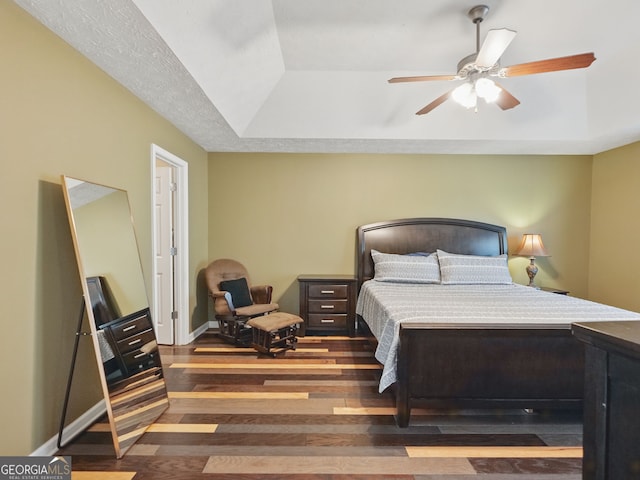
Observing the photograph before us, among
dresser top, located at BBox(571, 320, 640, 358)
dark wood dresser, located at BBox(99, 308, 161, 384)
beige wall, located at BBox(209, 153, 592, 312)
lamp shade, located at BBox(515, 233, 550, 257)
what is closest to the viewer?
dresser top, located at BBox(571, 320, 640, 358)

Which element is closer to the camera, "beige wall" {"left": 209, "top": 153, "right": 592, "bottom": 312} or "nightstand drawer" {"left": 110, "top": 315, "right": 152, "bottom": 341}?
"nightstand drawer" {"left": 110, "top": 315, "right": 152, "bottom": 341}

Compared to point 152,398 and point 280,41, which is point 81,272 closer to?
point 152,398

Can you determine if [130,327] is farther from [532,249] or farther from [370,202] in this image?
[532,249]

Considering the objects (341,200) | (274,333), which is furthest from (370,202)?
(274,333)

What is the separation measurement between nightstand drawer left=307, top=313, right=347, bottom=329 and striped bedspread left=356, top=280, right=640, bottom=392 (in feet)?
1.49

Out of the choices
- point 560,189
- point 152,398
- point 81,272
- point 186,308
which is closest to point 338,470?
point 152,398

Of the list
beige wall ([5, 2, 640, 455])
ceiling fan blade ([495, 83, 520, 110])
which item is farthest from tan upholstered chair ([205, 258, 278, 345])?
ceiling fan blade ([495, 83, 520, 110])

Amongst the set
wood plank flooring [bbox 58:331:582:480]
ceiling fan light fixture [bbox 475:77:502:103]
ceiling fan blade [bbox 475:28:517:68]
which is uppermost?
ceiling fan blade [bbox 475:28:517:68]

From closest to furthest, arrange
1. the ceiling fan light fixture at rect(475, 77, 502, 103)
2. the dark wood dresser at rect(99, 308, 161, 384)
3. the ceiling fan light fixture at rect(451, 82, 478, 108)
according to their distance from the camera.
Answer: the dark wood dresser at rect(99, 308, 161, 384) < the ceiling fan light fixture at rect(475, 77, 502, 103) < the ceiling fan light fixture at rect(451, 82, 478, 108)

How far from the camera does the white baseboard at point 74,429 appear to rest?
174 cm

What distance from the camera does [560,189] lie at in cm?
418

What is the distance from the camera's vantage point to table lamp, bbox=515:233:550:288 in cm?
381

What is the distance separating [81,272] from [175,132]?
1.99 m

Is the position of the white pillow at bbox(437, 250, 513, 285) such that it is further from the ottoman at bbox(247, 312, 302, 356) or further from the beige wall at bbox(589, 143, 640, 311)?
the ottoman at bbox(247, 312, 302, 356)
